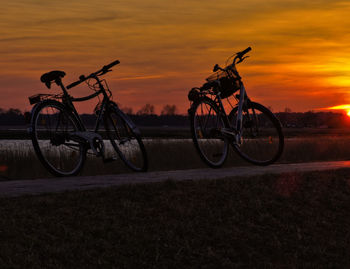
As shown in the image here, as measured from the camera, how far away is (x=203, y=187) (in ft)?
24.6

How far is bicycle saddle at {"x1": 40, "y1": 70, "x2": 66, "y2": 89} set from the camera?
329 inches

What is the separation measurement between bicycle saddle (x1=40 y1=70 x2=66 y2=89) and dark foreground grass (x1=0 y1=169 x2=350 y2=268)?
236cm

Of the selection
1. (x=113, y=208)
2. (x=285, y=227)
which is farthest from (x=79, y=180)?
(x=285, y=227)

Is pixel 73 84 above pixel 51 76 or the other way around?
the other way around

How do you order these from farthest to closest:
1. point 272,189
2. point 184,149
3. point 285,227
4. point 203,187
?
point 184,149
point 272,189
point 203,187
point 285,227

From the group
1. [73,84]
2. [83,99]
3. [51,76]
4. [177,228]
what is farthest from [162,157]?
[177,228]

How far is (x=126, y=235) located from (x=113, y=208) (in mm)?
682

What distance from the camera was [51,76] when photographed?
838cm

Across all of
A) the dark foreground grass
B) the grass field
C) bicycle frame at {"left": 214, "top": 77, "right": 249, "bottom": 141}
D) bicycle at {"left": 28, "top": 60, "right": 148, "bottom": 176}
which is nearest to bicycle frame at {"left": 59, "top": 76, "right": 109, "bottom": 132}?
bicycle at {"left": 28, "top": 60, "right": 148, "bottom": 176}

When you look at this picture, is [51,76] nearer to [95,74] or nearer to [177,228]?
[95,74]

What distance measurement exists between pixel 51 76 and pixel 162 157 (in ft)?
26.0

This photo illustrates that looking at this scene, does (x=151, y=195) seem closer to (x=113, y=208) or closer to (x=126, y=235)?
(x=113, y=208)

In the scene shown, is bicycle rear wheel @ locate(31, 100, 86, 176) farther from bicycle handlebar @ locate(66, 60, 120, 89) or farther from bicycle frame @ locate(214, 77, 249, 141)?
bicycle frame @ locate(214, 77, 249, 141)

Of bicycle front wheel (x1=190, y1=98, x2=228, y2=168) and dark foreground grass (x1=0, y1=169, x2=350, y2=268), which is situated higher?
bicycle front wheel (x1=190, y1=98, x2=228, y2=168)
